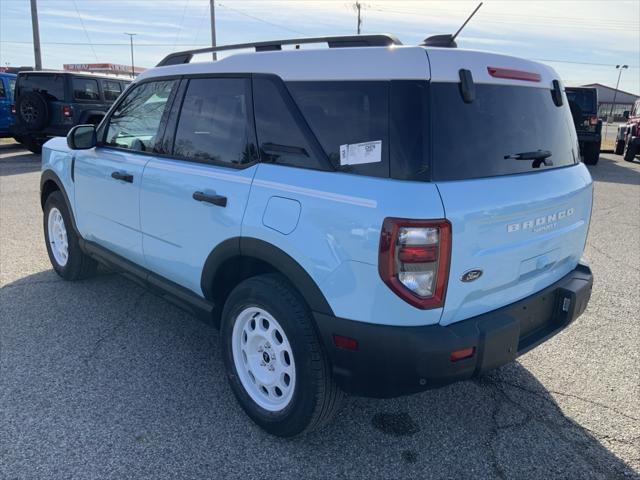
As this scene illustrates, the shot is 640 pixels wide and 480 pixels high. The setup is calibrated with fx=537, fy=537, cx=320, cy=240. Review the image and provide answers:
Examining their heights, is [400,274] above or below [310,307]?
above

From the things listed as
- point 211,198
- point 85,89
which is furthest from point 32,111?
point 211,198

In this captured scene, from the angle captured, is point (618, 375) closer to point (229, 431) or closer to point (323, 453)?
point (323, 453)

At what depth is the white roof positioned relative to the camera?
2.21 metres

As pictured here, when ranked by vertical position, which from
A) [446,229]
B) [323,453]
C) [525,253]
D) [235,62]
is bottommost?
[323,453]

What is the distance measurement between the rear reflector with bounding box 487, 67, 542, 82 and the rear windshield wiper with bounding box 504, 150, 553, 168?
36cm

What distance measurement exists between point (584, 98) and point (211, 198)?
16028mm

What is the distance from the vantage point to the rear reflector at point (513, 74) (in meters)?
2.46

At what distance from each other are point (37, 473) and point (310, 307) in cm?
147

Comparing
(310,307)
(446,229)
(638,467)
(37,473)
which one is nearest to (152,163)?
(310,307)

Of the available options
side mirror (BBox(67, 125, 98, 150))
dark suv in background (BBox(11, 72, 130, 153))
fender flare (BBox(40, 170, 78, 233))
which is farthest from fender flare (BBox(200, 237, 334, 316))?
dark suv in background (BBox(11, 72, 130, 153))

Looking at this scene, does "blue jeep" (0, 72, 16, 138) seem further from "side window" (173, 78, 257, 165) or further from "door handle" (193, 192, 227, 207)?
"door handle" (193, 192, 227, 207)

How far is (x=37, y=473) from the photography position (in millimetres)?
2471

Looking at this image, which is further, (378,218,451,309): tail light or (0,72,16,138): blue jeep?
(0,72,16,138): blue jeep

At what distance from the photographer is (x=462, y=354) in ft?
7.34
